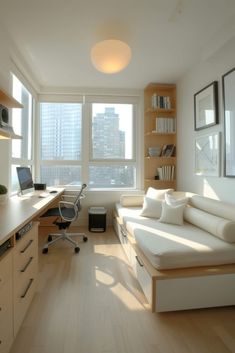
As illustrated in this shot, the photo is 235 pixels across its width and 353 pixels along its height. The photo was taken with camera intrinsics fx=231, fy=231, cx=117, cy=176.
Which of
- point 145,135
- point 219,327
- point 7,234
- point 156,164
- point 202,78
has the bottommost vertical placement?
point 219,327

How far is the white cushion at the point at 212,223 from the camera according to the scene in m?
2.06

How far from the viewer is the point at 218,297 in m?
1.87

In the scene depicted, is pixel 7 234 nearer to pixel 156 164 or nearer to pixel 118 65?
pixel 118 65

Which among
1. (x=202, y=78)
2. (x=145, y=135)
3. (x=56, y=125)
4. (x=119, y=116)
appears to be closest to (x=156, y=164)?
(x=145, y=135)

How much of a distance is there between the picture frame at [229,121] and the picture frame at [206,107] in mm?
178

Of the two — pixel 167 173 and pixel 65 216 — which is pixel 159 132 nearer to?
pixel 167 173

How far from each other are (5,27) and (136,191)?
3263 millimetres

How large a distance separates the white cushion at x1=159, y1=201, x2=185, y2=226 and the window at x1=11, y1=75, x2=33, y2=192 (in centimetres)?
216

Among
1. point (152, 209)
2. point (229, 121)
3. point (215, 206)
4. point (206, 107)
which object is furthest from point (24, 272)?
point (206, 107)

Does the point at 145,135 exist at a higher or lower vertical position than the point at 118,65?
lower

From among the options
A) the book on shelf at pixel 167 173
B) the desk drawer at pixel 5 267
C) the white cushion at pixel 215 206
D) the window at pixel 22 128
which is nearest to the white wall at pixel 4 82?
the window at pixel 22 128

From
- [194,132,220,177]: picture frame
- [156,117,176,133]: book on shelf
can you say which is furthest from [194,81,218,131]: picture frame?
[156,117,176,133]: book on shelf

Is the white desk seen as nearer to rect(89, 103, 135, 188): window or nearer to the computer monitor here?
the computer monitor

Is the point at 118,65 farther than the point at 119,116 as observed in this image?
No
